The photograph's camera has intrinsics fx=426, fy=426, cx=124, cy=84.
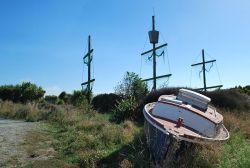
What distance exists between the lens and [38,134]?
685 inches

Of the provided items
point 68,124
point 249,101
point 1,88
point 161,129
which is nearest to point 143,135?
point 161,129

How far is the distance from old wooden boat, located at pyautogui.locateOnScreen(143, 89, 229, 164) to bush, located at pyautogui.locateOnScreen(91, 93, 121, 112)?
65.9 feet

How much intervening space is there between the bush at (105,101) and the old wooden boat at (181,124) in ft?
65.9

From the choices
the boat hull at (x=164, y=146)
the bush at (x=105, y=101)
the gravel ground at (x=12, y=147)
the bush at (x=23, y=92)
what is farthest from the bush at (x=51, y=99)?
the boat hull at (x=164, y=146)

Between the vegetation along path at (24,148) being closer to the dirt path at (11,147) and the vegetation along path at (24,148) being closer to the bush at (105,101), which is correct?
the dirt path at (11,147)

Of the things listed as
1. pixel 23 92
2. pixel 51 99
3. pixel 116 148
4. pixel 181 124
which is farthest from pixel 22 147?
pixel 51 99

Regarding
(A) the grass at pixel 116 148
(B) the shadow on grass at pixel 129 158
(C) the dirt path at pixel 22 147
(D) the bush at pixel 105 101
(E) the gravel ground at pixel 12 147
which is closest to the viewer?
(A) the grass at pixel 116 148

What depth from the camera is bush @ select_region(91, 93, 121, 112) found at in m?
35.2

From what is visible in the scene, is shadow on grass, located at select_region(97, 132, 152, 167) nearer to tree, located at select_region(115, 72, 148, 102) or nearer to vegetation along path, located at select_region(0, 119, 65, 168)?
vegetation along path, located at select_region(0, 119, 65, 168)

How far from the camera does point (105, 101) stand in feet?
120

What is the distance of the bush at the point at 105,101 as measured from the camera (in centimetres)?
3520

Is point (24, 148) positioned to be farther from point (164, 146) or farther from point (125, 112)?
point (125, 112)

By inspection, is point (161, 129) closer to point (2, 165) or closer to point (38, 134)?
point (2, 165)

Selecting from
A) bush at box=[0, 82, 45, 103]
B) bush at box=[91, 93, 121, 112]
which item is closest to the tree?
bush at box=[91, 93, 121, 112]
